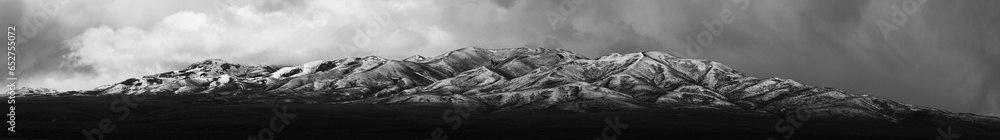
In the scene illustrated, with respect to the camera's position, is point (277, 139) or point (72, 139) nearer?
point (72, 139)

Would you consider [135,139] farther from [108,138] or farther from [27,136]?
[27,136]

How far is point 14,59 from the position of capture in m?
125

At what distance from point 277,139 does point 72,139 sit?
4337 cm

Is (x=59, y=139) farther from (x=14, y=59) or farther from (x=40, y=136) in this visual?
(x=14, y=59)

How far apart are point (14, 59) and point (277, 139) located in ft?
258

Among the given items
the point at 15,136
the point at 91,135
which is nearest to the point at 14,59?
the point at 15,136

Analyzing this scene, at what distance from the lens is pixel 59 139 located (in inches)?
7313

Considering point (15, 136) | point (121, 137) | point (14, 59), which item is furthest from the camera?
point (121, 137)

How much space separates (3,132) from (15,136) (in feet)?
34.8

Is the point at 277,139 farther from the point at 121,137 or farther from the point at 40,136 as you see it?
the point at 40,136

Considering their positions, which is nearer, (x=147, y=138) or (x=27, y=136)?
(x=27, y=136)

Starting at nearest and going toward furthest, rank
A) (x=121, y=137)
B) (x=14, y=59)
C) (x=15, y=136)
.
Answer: (x=14, y=59) < (x=15, y=136) < (x=121, y=137)

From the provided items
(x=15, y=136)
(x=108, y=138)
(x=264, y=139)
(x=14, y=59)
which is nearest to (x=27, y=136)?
(x=15, y=136)

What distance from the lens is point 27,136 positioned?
7293 inches
